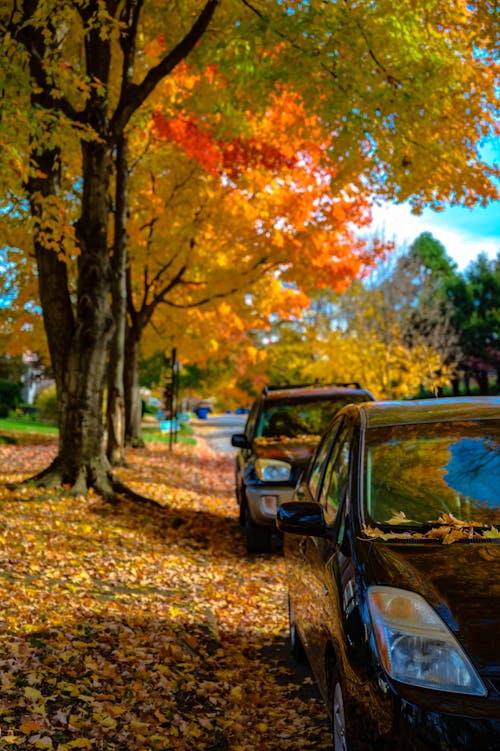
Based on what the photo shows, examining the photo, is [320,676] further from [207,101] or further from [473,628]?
[207,101]

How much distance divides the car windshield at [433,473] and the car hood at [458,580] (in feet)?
1.22

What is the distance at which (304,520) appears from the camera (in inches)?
163

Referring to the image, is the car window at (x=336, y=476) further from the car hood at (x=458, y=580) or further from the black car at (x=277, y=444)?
the black car at (x=277, y=444)

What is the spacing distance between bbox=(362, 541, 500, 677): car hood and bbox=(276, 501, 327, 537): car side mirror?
0.69 metres

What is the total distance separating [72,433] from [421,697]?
9.56 m

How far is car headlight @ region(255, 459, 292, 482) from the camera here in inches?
376

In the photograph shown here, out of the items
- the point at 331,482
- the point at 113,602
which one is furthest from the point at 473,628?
the point at 113,602

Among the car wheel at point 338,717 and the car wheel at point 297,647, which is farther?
the car wheel at point 297,647

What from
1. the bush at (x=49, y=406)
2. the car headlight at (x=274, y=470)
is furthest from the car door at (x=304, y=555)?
the bush at (x=49, y=406)

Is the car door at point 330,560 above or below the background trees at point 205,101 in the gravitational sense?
below

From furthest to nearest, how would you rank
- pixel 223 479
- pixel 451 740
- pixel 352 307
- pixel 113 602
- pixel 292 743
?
pixel 352 307 → pixel 223 479 → pixel 113 602 → pixel 292 743 → pixel 451 740

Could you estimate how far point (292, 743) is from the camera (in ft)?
15.1

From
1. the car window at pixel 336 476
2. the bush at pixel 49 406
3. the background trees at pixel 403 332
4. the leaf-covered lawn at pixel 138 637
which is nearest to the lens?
the car window at pixel 336 476

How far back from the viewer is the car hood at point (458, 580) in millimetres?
2816
